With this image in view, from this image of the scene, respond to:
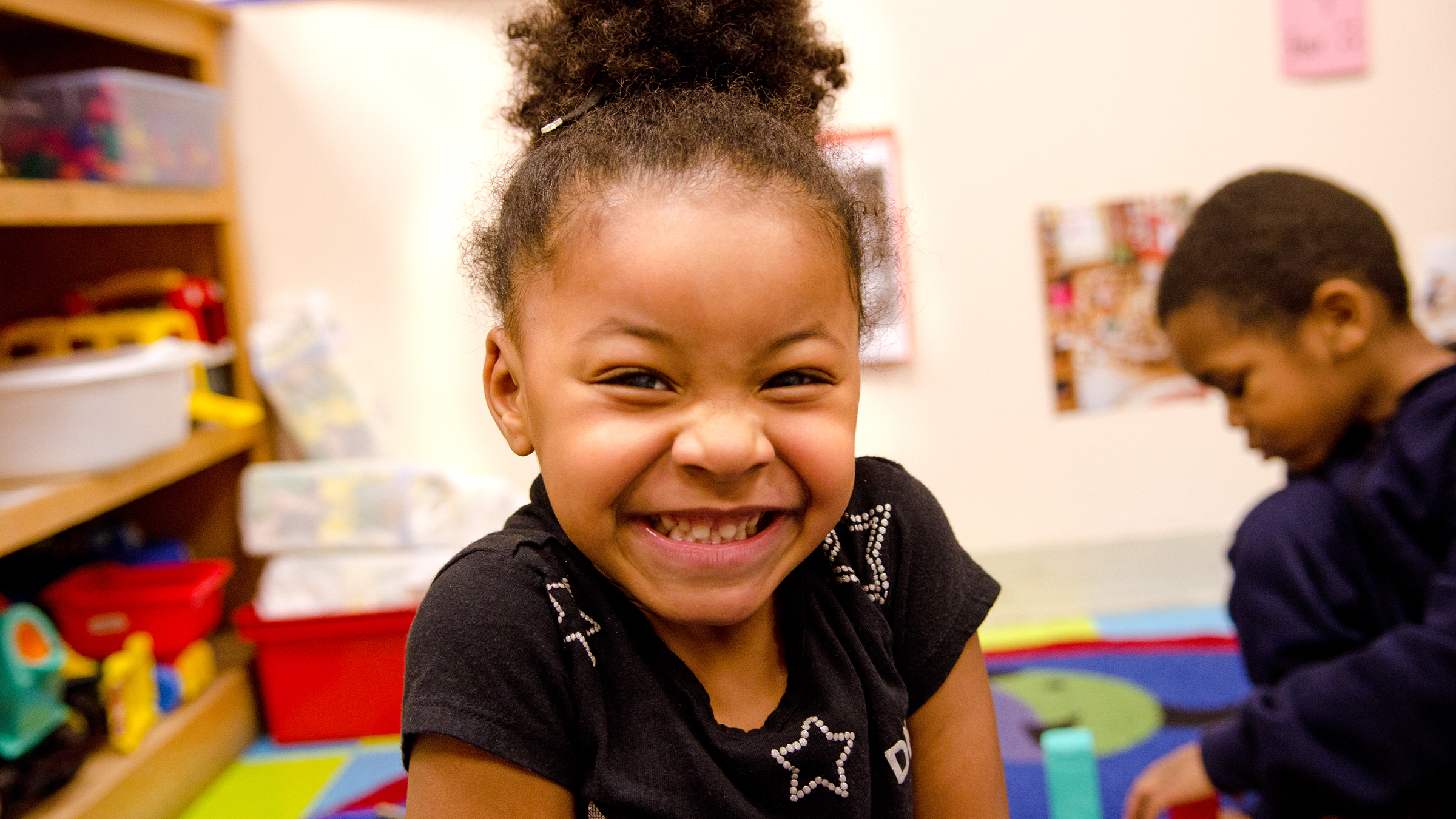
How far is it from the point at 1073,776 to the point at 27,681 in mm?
954

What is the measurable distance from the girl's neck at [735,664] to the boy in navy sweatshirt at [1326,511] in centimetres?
44

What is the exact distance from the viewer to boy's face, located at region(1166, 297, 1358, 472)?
0.91 metres

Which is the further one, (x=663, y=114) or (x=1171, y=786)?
(x=1171, y=786)

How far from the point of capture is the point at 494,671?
0.53 metres

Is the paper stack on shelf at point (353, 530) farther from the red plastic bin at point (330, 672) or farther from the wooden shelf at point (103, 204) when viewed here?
the wooden shelf at point (103, 204)

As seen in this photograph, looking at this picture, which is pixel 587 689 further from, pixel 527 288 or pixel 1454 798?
pixel 1454 798

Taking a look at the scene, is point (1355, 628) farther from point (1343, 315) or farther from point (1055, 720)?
point (1055, 720)

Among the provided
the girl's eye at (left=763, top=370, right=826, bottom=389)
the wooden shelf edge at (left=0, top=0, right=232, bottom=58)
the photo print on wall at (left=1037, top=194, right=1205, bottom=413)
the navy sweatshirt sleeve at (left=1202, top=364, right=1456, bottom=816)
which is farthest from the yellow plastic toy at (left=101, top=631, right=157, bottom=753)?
the photo print on wall at (left=1037, top=194, right=1205, bottom=413)

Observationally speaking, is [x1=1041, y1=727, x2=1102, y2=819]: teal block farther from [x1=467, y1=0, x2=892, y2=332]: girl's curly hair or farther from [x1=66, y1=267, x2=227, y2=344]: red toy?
[x1=66, y1=267, x2=227, y2=344]: red toy

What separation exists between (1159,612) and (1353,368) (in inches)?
27.7

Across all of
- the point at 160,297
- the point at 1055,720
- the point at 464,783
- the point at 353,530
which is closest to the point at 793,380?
the point at 464,783

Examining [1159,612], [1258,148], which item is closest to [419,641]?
[1159,612]

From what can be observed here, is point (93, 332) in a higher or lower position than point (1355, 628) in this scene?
higher

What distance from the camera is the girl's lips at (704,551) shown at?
534mm
